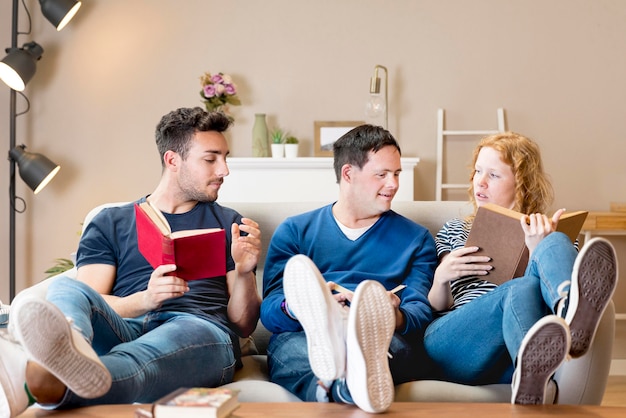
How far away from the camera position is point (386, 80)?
15.6 feet

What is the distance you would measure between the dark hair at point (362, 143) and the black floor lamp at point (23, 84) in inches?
99.6

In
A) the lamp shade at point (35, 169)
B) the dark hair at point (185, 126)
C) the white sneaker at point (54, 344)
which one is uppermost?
the dark hair at point (185, 126)

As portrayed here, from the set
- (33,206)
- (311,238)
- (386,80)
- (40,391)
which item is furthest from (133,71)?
Result: (40,391)

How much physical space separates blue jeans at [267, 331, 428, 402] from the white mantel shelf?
7.68 ft

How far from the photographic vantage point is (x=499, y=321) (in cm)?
210

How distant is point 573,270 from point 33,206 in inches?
154

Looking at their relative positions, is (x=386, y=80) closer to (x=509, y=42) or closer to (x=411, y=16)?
(x=411, y=16)

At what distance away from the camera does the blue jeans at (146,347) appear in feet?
6.09

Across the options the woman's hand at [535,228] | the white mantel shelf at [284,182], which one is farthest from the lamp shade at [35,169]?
the woman's hand at [535,228]

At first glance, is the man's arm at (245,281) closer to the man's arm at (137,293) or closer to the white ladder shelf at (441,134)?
the man's arm at (137,293)

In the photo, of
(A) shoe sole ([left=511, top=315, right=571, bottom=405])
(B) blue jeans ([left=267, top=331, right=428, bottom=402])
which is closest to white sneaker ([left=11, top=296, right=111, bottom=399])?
(B) blue jeans ([left=267, top=331, right=428, bottom=402])

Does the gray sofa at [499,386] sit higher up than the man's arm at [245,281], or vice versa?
the man's arm at [245,281]

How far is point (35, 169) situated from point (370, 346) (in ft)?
10.9

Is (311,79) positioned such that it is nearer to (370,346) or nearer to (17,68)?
(17,68)
